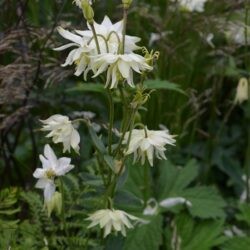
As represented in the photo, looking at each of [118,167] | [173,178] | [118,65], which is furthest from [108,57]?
[173,178]

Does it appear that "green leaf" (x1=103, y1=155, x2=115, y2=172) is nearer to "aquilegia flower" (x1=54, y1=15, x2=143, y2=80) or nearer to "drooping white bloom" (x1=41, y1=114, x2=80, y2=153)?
"drooping white bloom" (x1=41, y1=114, x2=80, y2=153)

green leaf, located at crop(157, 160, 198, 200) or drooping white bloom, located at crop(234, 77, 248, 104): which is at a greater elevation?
drooping white bloom, located at crop(234, 77, 248, 104)

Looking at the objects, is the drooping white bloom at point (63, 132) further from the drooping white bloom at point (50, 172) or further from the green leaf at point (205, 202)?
the green leaf at point (205, 202)

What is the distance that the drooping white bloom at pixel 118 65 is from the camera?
1371mm

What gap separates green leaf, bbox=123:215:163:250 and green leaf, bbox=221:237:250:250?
18 centimetres

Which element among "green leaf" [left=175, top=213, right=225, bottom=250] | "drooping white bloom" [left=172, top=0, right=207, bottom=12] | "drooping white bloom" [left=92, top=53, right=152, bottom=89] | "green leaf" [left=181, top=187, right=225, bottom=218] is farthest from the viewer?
"drooping white bloom" [left=172, top=0, right=207, bottom=12]

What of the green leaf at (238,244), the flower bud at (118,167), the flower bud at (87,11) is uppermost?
the flower bud at (87,11)

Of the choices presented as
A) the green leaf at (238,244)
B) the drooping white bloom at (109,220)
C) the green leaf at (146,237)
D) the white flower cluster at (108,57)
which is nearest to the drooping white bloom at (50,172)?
the drooping white bloom at (109,220)

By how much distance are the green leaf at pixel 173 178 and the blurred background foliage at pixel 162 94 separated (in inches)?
0.8

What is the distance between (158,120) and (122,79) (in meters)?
1.09

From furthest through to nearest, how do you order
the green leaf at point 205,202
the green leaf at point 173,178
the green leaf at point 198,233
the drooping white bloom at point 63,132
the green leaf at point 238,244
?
the green leaf at point 173,178, the green leaf at point 205,202, the green leaf at point 198,233, the green leaf at point 238,244, the drooping white bloom at point 63,132

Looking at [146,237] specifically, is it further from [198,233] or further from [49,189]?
[49,189]

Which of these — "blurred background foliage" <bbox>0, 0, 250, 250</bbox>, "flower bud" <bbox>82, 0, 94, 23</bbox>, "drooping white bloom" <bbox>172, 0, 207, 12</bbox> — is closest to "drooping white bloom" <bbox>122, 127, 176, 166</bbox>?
"flower bud" <bbox>82, 0, 94, 23</bbox>

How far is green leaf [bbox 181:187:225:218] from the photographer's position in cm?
217
